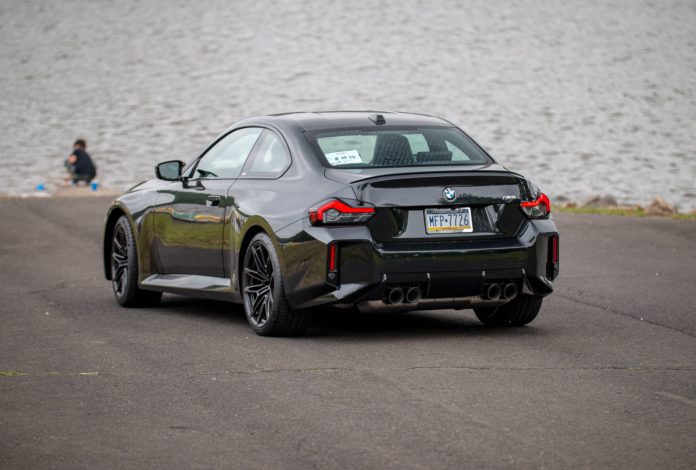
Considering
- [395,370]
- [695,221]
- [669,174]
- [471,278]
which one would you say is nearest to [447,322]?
[471,278]

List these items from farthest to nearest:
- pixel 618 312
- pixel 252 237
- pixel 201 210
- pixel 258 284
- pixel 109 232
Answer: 1. pixel 109 232
2. pixel 618 312
3. pixel 201 210
4. pixel 252 237
5. pixel 258 284

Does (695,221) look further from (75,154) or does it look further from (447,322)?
(75,154)

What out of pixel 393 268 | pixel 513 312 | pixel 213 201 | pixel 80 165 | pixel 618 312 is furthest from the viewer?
pixel 80 165

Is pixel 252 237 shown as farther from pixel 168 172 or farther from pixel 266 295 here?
pixel 168 172

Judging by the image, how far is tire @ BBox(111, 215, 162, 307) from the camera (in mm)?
11195

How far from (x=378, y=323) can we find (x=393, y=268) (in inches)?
59.8

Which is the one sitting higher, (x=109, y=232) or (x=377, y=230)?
(x=377, y=230)

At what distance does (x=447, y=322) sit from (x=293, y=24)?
190ft

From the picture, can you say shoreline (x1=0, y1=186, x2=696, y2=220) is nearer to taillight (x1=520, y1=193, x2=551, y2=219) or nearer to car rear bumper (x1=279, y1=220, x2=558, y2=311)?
taillight (x1=520, y1=193, x2=551, y2=219)

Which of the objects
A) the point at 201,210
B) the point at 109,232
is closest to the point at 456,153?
the point at 201,210

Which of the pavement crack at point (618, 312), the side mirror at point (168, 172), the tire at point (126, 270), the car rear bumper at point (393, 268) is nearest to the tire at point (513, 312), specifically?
the car rear bumper at point (393, 268)

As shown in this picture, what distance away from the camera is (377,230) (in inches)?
343

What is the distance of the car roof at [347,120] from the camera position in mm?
9734

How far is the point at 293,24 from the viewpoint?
6688 centimetres
